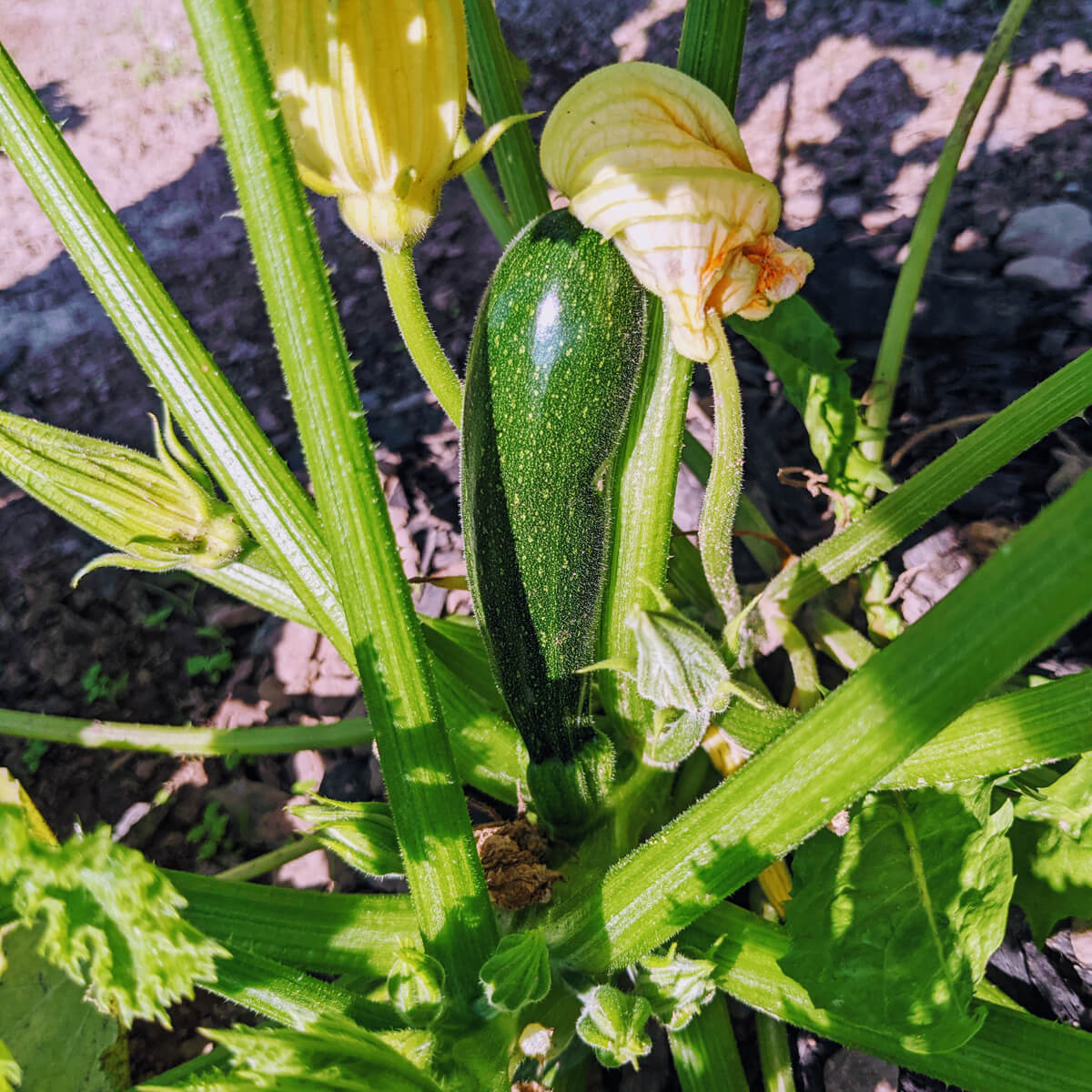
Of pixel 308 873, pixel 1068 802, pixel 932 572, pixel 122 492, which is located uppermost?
pixel 122 492

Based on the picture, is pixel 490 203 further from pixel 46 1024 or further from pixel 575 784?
pixel 46 1024

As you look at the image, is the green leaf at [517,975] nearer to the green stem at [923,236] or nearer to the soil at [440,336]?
the soil at [440,336]

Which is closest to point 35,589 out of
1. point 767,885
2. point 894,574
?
point 767,885

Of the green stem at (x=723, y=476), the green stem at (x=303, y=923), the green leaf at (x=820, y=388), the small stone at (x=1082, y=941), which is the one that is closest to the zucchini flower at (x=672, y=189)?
the green stem at (x=723, y=476)

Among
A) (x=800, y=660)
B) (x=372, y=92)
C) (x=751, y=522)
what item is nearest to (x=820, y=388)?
(x=751, y=522)

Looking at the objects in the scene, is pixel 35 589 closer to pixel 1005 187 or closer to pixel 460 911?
pixel 460 911
